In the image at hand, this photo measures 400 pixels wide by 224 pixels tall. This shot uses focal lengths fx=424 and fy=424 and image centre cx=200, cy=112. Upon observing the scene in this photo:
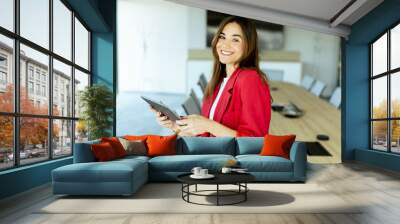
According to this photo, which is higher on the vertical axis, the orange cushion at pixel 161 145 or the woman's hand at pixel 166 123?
the woman's hand at pixel 166 123

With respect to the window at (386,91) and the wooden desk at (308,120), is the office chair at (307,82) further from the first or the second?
the window at (386,91)

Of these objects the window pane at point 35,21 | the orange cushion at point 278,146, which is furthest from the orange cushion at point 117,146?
the orange cushion at point 278,146

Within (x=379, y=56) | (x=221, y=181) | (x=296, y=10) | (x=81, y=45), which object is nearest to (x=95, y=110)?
(x=81, y=45)

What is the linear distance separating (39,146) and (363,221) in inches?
157

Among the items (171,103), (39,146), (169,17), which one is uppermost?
(169,17)

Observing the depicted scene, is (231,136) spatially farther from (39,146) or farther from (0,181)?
(0,181)

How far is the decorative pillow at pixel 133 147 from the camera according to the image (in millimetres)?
5802

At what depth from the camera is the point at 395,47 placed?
7.47 metres

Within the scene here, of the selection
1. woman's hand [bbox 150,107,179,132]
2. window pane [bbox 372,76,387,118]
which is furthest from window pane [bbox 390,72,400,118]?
woman's hand [bbox 150,107,179,132]

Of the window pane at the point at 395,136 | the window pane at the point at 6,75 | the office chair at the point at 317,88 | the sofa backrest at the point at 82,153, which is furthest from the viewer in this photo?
the office chair at the point at 317,88

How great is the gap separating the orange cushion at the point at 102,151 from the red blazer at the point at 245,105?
2.00m

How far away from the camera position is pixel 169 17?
9.52m

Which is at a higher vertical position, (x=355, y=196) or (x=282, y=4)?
(x=282, y=4)

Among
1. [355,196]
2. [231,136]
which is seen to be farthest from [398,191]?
[231,136]
